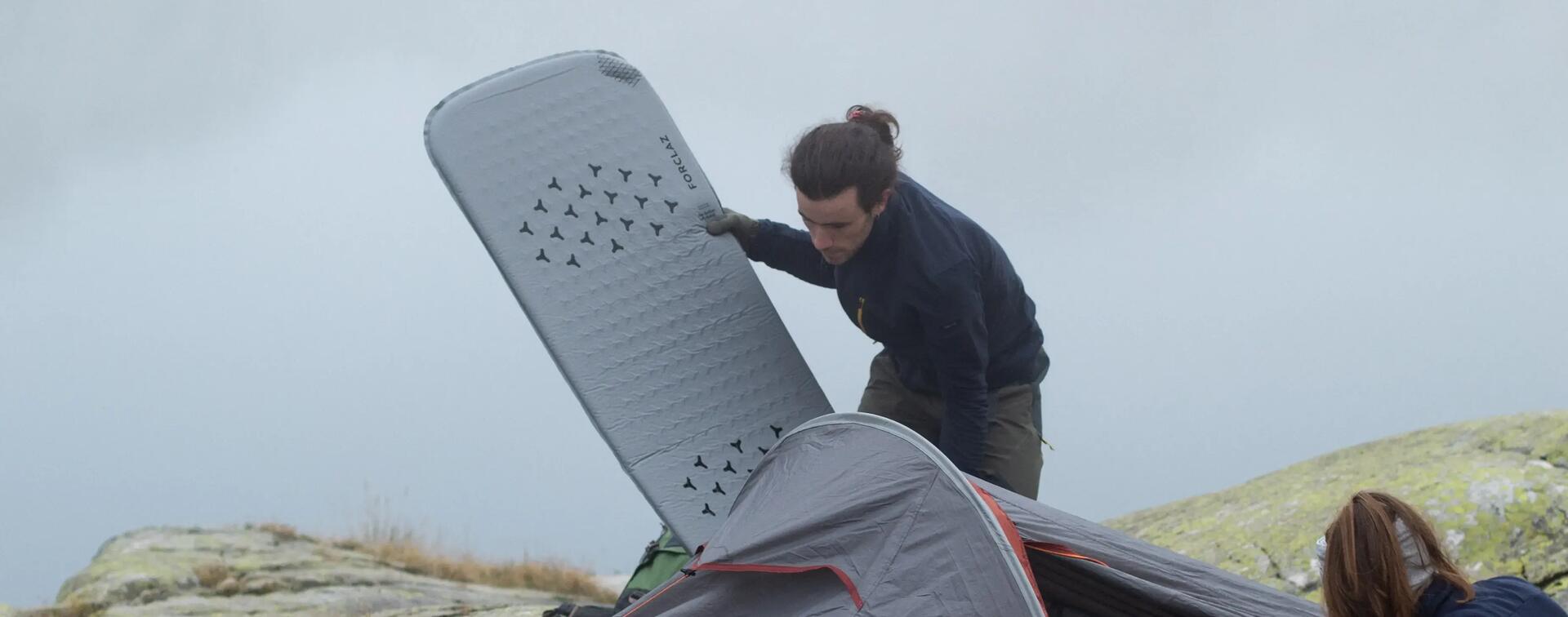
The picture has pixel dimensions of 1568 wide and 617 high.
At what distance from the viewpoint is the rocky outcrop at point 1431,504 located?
4.41 meters

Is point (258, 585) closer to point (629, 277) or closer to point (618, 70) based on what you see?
point (629, 277)

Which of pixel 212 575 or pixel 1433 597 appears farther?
pixel 212 575

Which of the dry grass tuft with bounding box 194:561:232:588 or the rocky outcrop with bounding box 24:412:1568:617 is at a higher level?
the dry grass tuft with bounding box 194:561:232:588

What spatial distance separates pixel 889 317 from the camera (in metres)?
3.48

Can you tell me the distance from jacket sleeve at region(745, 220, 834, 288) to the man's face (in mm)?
437

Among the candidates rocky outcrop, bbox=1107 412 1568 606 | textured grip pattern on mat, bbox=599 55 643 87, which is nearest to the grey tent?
rocky outcrop, bbox=1107 412 1568 606

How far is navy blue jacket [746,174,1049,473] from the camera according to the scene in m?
3.34

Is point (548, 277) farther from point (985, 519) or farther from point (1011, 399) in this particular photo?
point (985, 519)

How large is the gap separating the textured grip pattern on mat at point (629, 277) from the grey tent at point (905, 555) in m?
0.70

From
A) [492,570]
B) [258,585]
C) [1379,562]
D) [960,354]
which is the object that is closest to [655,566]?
[960,354]

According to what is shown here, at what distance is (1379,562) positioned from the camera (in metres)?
2.54

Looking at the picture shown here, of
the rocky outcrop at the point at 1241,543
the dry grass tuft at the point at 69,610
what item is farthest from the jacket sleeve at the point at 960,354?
the dry grass tuft at the point at 69,610

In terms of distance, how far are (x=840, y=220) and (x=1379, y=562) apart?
4.80 feet

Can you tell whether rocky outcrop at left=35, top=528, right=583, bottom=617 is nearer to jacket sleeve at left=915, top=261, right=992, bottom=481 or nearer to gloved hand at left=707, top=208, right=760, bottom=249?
gloved hand at left=707, top=208, right=760, bottom=249
